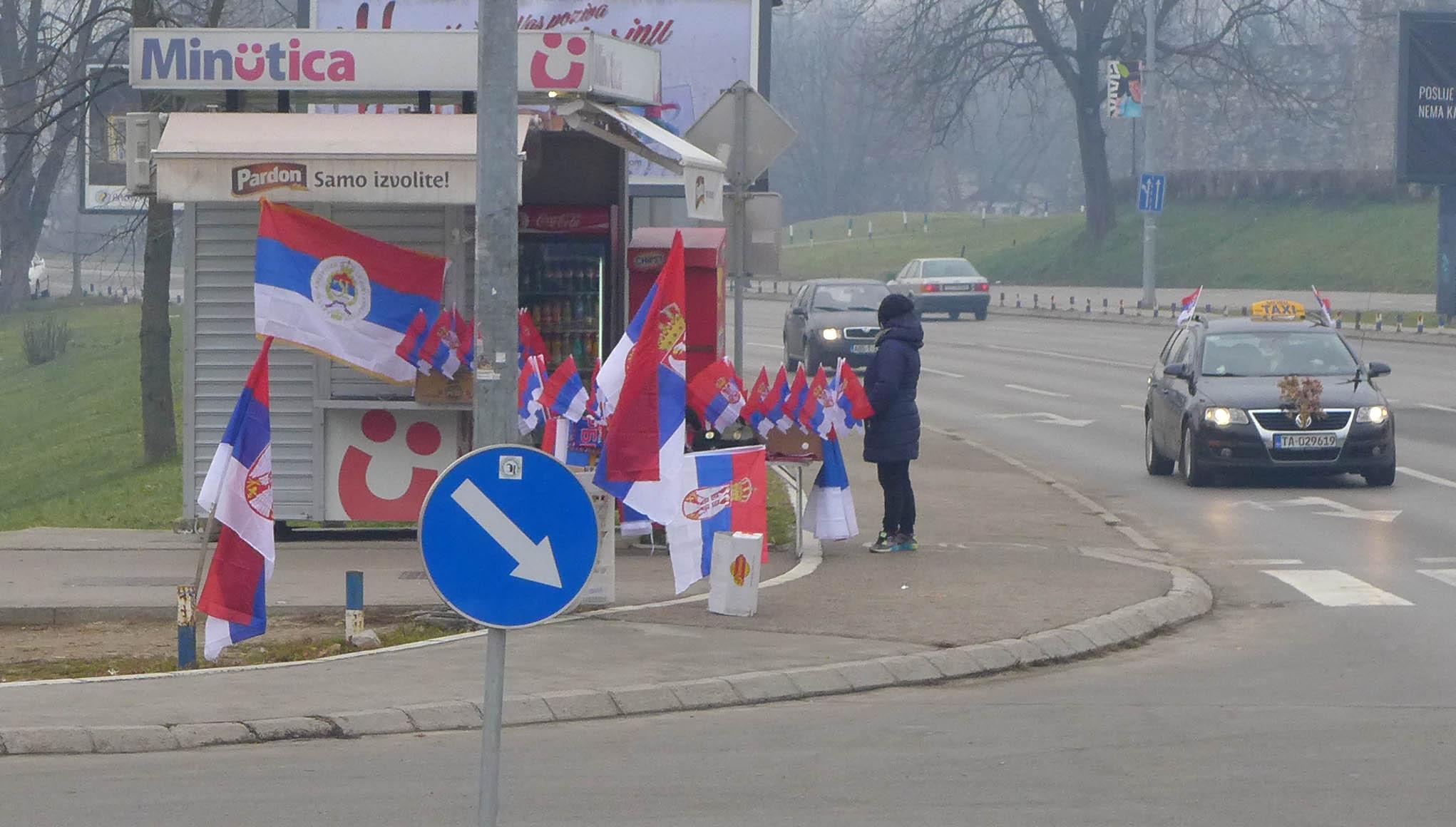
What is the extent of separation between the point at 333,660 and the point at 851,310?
2529cm

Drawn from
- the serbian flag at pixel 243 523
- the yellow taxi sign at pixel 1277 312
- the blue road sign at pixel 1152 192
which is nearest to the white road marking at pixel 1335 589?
the serbian flag at pixel 243 523

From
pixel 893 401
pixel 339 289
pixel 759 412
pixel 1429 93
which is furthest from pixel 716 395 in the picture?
pixel 1429 93

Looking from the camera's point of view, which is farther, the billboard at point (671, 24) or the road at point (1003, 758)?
the billboard at point (671, 24)

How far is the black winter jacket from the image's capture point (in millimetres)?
13609

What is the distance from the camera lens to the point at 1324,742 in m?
7.96

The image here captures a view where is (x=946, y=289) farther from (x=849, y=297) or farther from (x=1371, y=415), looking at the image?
(x=1371, y=415)

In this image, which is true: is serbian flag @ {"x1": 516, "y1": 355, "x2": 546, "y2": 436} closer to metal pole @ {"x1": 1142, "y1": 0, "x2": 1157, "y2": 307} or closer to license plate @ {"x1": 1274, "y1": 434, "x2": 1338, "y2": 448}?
license plate @ {"x1": 1274, "y1": 434, "x2": 1338, "y2": 448}

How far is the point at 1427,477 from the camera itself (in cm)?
1914

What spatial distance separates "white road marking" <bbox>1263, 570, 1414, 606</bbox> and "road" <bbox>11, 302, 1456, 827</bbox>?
0.16ft

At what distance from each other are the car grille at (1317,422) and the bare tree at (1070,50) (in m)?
41.3

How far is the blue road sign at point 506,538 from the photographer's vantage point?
5.22m

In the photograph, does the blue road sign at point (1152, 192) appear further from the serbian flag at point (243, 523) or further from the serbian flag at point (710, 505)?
the serbian flag at point (243, 523)

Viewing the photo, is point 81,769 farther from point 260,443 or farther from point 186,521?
point 186,521

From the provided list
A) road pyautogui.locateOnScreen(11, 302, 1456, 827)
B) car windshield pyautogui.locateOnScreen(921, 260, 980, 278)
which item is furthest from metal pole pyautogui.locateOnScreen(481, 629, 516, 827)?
car windshield pyautogui.locateOnScreen(921, 260, 980, 278)
